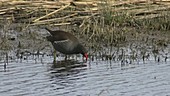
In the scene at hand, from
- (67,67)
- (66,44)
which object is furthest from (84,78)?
(66,44)

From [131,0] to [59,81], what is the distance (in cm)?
633

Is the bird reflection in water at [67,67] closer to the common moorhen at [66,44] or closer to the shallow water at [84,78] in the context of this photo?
the shallow water at [84,78]

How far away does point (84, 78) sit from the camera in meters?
10.5

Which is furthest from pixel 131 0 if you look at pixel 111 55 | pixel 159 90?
pixel 159 90

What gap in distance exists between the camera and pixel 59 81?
10.2 m

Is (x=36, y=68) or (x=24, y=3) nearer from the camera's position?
(x=36, y=68)

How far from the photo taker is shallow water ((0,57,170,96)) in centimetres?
937

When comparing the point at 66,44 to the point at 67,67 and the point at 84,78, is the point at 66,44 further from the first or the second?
the point at 84,78

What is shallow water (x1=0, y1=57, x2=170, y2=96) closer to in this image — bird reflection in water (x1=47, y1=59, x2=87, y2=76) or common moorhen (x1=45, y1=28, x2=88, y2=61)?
bird reflection in water (x1=47, y1=59, x2=87, y2=76)

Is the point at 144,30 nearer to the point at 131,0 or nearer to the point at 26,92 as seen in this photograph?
the point at 131,0

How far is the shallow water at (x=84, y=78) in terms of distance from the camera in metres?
9.37

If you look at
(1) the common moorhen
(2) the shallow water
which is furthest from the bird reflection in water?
(1) the common moorhen

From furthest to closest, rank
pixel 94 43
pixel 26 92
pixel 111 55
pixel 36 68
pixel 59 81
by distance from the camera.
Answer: pixel 94 43
pixel 111 55
pixel 36 68
pixel 59 81
pixel 26 92

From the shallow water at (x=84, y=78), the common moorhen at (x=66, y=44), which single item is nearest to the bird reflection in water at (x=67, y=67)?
the shallow water at (x=84, y=78)
